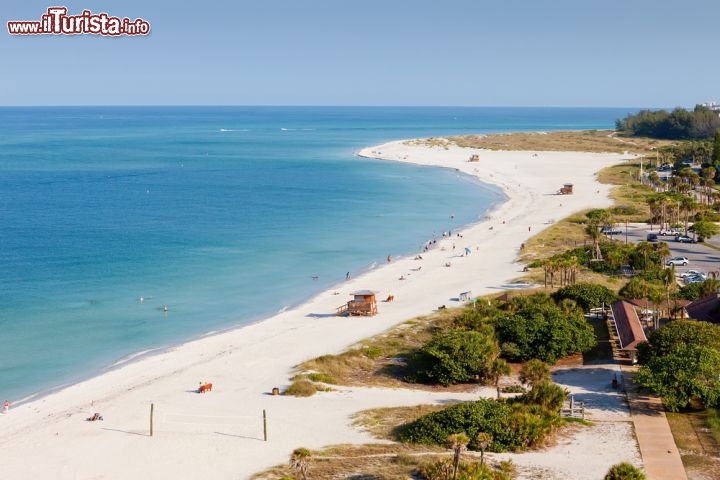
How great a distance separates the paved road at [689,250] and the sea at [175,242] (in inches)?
716

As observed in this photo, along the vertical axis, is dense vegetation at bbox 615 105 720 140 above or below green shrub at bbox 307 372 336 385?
above

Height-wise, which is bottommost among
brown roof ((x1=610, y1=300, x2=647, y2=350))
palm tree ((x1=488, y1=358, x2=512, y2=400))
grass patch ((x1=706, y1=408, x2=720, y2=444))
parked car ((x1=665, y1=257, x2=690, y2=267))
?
grass patch ((x1=706, y1=408, x2=720, y2=444))

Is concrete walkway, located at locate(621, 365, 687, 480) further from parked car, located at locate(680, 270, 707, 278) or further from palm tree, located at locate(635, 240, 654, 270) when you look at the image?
palm tree, located at locate(635, 240, 654, 270)

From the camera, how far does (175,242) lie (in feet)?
228

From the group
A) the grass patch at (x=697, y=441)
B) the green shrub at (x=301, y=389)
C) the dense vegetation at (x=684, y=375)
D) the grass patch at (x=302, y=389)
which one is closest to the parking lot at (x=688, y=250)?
the dense vegetation at (x=684, y=375)

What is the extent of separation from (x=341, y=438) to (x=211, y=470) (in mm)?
5001

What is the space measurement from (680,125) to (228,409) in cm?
16396

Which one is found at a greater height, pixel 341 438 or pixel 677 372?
pixel 677 372

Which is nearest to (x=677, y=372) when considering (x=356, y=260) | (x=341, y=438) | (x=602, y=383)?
(x=602, y=383)

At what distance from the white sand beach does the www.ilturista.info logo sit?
24194mm

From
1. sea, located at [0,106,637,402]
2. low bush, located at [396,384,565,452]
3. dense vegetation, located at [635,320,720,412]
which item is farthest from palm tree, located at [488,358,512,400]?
sea, located at [0,106,637,402]

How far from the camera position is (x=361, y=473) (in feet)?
80.3

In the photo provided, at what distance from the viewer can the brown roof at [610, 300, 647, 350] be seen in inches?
1409

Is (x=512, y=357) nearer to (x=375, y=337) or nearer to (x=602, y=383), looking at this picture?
(x=602, y=383)
